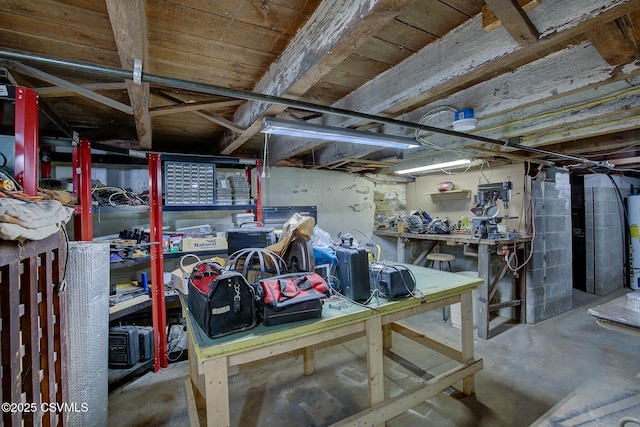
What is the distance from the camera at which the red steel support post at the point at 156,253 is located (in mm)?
2723

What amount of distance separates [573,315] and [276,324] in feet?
15.3

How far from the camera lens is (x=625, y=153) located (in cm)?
371

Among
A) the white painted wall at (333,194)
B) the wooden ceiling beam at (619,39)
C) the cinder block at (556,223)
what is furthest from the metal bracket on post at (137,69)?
the cinder block at (556,223)

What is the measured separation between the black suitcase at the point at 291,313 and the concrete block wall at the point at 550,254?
362cm

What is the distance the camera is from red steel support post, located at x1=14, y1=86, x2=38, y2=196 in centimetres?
133

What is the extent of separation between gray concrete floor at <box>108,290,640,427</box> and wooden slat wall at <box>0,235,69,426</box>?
97cm

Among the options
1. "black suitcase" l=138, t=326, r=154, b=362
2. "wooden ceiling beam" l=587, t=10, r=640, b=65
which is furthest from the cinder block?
"black suitcase" l=138, t=326, r=154, b=362

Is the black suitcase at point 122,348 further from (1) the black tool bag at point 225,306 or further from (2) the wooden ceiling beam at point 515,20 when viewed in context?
(2) the wooden ceiling beam at point 515,20

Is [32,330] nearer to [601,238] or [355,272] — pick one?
[355,272]

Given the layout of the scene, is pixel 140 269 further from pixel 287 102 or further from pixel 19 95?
pixel 287 102

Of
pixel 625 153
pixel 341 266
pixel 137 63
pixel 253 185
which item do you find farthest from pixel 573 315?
pixel 137 63

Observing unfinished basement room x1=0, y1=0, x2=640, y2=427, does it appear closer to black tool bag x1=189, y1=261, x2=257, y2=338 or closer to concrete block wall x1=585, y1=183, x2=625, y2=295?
black tool bag x1=189, y1=261, x2=257, y2=338

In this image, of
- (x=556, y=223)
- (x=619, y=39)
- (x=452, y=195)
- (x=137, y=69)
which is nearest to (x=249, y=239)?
(x=137, y=69)

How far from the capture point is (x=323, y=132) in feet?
6.66
